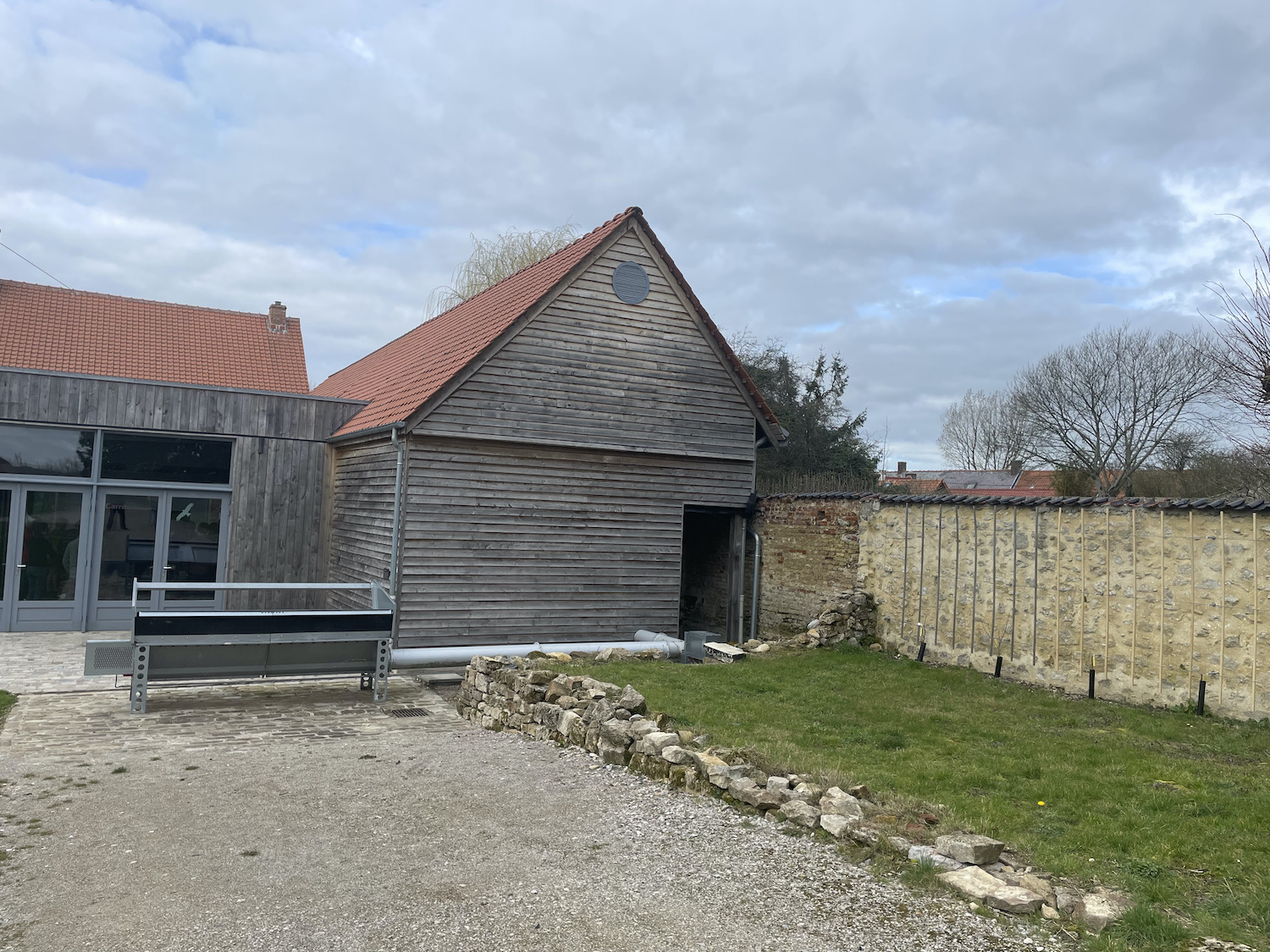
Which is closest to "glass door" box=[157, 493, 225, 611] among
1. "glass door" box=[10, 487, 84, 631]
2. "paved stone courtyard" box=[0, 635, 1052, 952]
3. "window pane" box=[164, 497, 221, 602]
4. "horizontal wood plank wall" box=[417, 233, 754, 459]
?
"window pane" box=[164, 497, 221, 602]

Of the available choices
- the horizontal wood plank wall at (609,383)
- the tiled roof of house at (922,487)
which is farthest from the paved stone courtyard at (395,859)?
the tiled roof of house at (922,487)

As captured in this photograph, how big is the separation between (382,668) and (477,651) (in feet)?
5.13

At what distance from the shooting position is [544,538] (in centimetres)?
1356

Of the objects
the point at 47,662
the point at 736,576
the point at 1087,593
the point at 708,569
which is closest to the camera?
the point at 1087,593

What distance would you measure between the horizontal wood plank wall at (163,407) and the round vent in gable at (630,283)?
17.2 feet

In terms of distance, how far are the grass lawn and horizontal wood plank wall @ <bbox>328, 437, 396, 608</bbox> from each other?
4.33 metres

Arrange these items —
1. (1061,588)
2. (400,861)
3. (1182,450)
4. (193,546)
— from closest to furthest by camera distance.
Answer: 1. (400,861)
2. (1061,588)
3. (193,546)
4. (1182,450)

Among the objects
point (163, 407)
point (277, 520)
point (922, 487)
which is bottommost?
point (277, 520)

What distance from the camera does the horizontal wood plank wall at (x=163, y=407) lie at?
44.2 feet

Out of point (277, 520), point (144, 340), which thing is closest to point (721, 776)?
point (277, 520)

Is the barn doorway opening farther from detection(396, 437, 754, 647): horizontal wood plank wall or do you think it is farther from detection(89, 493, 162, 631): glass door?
detection(89, 493, 162, 631): glass door

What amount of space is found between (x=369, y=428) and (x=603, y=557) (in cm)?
420

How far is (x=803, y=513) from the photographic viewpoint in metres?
14.3

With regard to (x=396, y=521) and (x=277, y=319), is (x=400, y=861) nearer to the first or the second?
(x=396, y=521)
